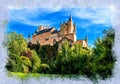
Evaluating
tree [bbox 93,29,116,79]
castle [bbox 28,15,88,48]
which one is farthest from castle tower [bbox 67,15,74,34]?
tree [bbox 93,29,116,79]

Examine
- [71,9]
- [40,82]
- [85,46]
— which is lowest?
[40,82]

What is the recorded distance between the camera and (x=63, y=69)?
3.27m

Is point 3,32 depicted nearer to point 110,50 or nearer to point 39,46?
point 39,46

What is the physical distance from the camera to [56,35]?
3.27m

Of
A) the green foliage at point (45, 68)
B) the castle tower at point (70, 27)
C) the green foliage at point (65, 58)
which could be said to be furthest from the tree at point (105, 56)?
the green foliage at point (45, 68)

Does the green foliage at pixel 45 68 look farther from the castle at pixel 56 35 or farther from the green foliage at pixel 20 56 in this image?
the castle at pixel 56 35

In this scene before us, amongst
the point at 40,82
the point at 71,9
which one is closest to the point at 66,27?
the point at 71,9

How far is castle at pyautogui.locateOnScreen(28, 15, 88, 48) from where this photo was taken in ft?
10.7

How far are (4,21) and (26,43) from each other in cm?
18

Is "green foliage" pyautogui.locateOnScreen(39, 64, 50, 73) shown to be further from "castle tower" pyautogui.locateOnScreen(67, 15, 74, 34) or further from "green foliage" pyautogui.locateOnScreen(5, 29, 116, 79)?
"castle tower" pyautogui.locateOnScreen(67, 15, 74, 34)

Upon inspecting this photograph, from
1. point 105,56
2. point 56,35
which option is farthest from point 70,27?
point 105,56

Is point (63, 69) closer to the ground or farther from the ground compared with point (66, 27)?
closer to the ground

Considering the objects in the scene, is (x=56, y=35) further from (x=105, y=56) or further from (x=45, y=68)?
(x=105, y=56)

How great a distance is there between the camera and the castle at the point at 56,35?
128 inches
